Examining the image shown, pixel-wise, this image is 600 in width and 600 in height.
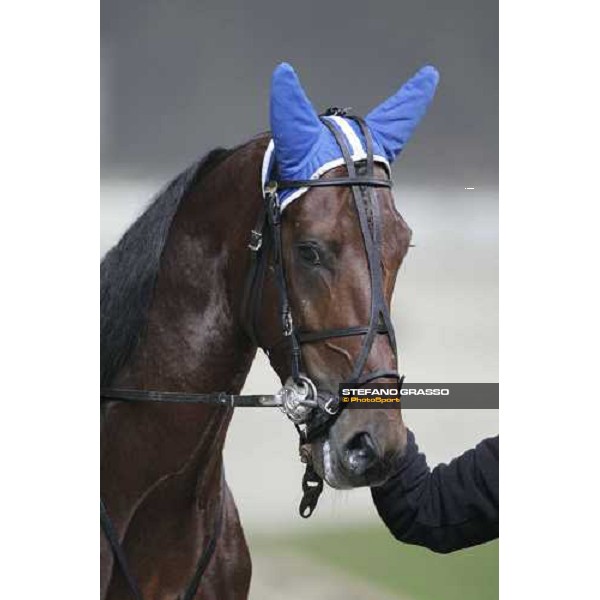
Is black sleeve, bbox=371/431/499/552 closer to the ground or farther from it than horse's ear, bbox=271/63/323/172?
closer to the ground

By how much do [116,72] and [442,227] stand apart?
2.87ft

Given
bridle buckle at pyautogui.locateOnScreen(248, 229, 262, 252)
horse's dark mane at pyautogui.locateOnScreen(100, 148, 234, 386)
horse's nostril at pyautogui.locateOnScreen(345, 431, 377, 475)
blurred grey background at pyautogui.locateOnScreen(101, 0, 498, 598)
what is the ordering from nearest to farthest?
horse's nostril at pyautogui.locateOnScreen(345, 431, 377, 475) < bridle buckle at pyautogui.locateOnScreen(248, 229, 262, 252) < horse's dark mane at pyautogui.locateOnScreen(100, 148, 234, 386) < blurred grey background at pyautogui.locateOnScreen(101, 0, 498, 598)

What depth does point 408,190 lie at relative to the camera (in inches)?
95.3

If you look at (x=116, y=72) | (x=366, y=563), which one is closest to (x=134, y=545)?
(x=366, y=563)

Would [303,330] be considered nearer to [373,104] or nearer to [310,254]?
[310,254]

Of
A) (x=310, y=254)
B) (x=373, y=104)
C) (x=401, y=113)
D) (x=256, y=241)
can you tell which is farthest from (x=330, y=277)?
(x=373, y=104)

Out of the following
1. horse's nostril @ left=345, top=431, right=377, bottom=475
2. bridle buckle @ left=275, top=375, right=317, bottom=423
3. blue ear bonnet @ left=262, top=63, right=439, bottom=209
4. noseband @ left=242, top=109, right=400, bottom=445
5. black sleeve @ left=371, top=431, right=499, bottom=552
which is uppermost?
blue ear bonnet @ left=262, top=63, right=439, bottom=209

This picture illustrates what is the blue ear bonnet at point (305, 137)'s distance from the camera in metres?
1.79

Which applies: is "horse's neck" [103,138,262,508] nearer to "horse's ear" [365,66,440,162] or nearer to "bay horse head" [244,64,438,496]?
"bay horse head" [244,64,438,496]

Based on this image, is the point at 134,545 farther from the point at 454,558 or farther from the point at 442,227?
the point at 442,227

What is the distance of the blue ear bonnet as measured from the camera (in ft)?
5.88

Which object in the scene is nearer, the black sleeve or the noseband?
the noseband

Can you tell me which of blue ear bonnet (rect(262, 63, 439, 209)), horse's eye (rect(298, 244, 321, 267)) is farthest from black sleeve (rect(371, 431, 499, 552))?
blue ear bonnet (rect(262, 63, 439, 209))

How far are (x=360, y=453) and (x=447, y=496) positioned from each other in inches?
18.4
